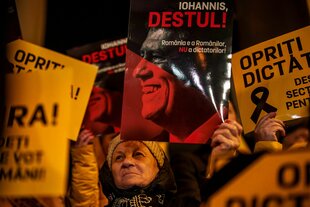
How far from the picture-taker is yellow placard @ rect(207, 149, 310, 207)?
1469 mm

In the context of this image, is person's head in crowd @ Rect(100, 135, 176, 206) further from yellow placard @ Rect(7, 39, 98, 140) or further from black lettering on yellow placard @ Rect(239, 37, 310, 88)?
black lettering on yellow placard @ Rect(239, 37, 310, 88)

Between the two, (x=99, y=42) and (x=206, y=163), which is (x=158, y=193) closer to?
(x=206, y=163)

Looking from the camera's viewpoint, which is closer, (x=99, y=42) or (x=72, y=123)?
(x=72, y=123)

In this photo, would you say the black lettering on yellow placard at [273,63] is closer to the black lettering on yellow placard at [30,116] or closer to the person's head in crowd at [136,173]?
the person's head in crowd at [136,173]

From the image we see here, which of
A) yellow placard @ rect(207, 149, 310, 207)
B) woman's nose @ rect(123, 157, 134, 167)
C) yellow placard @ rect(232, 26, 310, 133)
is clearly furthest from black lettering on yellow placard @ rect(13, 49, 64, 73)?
yellow placard @ rect(207, 149, 310, 207)

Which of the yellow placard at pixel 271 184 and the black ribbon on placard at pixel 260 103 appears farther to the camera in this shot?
the black ribbon on placard at pixel 260 103

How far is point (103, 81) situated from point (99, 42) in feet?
0.69

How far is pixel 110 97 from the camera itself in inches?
113

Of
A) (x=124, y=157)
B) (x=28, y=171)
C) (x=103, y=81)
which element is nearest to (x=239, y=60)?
(x=124, y=157)

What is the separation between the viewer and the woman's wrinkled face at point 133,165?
2436mm

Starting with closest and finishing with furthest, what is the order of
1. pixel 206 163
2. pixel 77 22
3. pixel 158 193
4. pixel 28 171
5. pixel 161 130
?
pixel 28 171 → pixel 161 130 → pixel 158 193 → pixel 206 163 → pixel 77 22

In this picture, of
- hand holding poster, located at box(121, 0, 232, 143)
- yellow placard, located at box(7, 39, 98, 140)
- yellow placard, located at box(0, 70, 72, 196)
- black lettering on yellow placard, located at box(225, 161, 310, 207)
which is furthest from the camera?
yellow placard, located at box(7, 39, 98, 140)

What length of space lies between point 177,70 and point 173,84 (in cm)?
6

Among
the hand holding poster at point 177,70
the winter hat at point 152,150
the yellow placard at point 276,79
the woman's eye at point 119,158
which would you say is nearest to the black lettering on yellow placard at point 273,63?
the yellow placard at point 276,79
